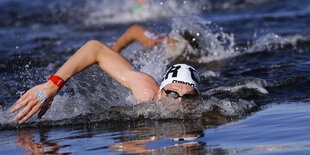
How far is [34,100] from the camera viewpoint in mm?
5531

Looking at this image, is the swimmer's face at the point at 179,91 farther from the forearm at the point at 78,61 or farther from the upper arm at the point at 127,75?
the forearm at the point at 78,61

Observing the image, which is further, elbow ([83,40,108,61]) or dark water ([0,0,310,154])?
elbow ([83,40,108,61])

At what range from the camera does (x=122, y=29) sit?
18.3 m

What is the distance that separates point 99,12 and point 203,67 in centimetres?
1435

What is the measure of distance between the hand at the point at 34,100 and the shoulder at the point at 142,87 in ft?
4.05

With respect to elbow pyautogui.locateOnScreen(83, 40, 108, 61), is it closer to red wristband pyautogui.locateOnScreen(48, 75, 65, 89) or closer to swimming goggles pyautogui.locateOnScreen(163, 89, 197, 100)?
red wristband pyautogui.locateOnScreen(48, 75, 65, 89)

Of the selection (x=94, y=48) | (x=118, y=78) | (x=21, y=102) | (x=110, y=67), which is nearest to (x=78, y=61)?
(x=94, y=48)

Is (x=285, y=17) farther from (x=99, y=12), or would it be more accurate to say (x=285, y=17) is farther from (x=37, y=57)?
(x=99, y=12)

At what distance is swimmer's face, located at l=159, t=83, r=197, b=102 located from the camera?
621cm

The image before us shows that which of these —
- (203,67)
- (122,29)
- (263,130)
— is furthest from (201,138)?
(122,29)

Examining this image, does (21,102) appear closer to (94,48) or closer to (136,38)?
(94,48)

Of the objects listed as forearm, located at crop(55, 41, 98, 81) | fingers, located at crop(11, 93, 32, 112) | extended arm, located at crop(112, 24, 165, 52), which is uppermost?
extended arm, located at crop(112, 24, 165, 52)

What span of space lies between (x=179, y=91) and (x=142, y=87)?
603 mm

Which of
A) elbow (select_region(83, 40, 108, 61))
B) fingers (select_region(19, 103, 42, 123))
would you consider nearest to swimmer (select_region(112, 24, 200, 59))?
elbow (select_region(83, 40, 108, 61))
